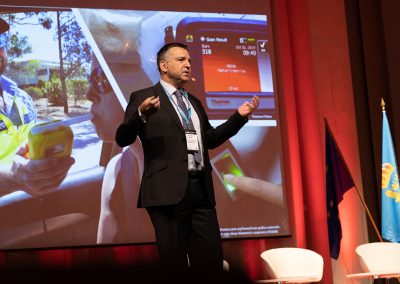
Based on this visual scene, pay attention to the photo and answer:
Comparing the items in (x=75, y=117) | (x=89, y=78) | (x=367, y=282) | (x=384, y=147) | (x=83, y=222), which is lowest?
(x=367, y=282)

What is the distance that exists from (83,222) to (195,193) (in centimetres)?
191

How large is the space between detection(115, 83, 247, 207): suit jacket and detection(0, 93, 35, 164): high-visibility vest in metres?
1.78

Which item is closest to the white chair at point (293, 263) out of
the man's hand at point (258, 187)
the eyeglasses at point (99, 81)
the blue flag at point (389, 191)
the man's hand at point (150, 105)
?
the man's hand at point (258, 187)

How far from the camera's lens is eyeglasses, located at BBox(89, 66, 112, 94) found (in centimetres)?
453

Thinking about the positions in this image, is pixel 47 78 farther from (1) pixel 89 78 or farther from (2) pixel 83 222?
(2) pixel 83 222

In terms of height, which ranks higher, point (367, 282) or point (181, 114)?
point (181, 114)

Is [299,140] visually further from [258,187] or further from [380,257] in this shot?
[380,257]

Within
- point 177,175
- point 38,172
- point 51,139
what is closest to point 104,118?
point 51,139

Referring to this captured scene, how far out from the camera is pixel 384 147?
16.7ft

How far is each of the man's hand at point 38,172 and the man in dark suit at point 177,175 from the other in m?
1.73

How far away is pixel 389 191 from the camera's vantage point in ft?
16.4

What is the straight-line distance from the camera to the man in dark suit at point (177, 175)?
8.56 ft

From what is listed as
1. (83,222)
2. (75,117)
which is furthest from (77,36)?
(83,222)

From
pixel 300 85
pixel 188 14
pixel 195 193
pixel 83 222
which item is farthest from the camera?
pixel 300 85
